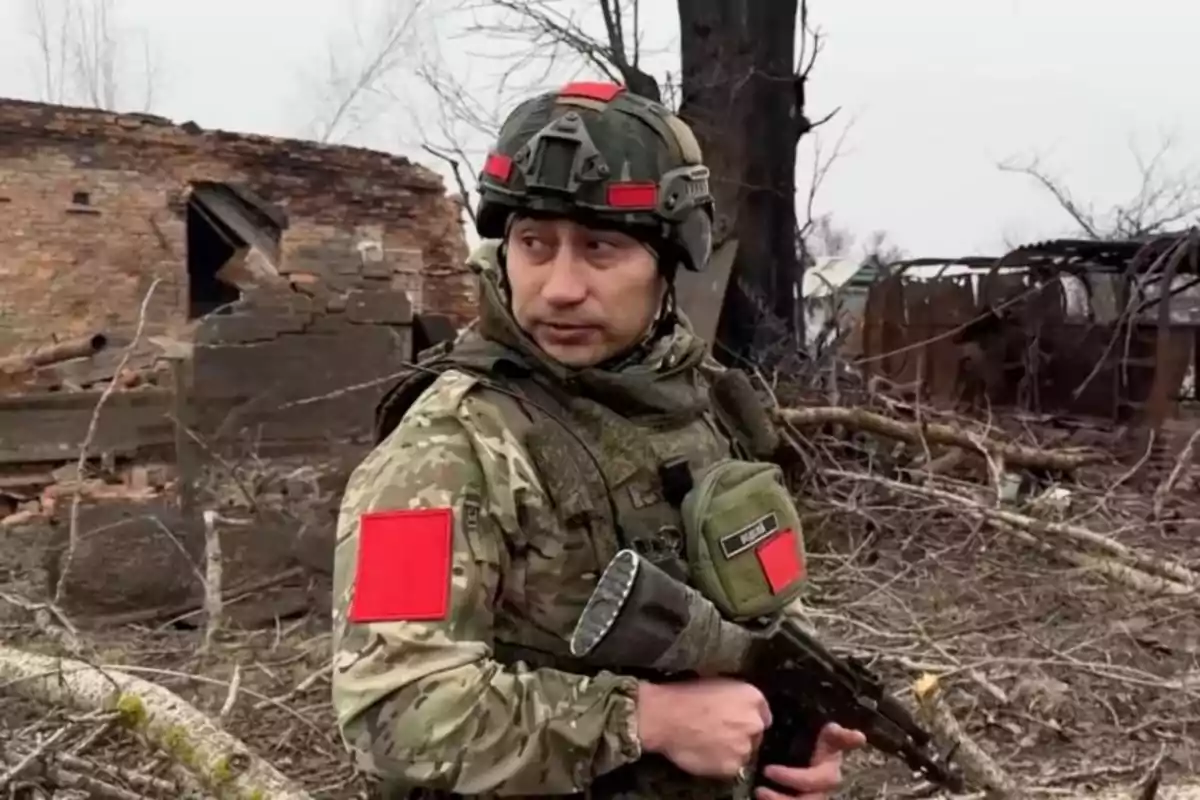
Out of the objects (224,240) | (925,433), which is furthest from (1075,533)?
(224,240)

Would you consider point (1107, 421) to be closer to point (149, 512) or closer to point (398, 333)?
point (398, 333)

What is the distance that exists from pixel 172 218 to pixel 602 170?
35.2 ft

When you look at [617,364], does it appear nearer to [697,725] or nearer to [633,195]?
[633,195]

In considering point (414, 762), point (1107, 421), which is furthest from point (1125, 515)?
point (414, 762)

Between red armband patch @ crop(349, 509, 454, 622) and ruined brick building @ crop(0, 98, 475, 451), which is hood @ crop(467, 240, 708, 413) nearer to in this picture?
red armband patch @ crop(349, 509, 454, 622)

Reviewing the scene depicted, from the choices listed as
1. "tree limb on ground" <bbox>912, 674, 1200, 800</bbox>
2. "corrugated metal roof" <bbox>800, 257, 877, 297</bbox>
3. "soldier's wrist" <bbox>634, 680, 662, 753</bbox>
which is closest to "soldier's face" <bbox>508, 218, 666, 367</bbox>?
"soldier's wrist" <bbox>634, 680, 662, 753</bbox>

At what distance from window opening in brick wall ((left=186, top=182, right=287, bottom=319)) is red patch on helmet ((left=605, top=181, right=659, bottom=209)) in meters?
9.22

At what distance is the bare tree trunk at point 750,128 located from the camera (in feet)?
23.4

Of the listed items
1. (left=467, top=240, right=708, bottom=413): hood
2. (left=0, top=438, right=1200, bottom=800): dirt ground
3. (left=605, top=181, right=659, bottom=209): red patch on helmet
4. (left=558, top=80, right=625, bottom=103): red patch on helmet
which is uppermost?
(left=558, top=80, right=625, bottom=103): red patch on helmet

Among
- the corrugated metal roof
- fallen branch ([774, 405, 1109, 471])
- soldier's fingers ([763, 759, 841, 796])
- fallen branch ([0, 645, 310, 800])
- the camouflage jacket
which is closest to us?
the camouflage jacket

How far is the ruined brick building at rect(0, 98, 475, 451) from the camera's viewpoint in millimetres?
10727

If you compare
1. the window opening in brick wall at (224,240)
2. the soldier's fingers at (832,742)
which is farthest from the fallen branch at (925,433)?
the window opening in brick wall at (224,240)

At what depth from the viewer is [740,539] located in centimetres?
151

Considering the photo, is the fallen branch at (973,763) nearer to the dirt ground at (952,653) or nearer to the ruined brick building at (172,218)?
the dirt ground at (952,653)
